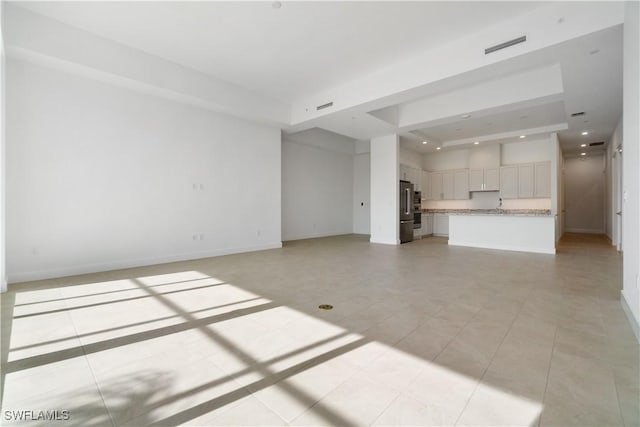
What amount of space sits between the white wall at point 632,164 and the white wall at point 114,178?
6.42m

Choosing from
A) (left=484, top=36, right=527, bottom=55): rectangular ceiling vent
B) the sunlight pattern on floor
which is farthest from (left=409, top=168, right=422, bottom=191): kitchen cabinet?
the sunlight pattern on floor

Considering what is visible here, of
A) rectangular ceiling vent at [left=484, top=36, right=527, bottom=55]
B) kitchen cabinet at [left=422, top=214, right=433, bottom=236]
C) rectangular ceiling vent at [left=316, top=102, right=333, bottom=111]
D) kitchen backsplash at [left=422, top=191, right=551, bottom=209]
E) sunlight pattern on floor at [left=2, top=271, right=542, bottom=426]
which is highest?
rectangular ceiling vent at [left=316, top=102, right=333, bottom=111]

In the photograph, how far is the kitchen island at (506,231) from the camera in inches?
267

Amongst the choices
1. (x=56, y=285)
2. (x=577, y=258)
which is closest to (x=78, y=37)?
(x=56, y=285)

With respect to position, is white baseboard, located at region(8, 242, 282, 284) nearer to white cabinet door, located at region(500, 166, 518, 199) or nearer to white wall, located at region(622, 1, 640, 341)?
white wall, located at region(622, 1, 640, 341)

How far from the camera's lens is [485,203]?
10.4 meters

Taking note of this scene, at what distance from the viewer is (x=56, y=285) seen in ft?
13.5

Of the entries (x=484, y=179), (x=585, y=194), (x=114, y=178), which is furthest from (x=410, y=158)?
(x=114, y=178)

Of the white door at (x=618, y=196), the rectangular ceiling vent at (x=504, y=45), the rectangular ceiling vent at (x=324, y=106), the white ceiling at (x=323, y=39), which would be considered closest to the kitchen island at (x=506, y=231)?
the white door at (x=618, y=196)

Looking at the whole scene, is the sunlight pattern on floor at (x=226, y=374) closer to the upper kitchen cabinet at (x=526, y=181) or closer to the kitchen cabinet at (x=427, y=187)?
the upper kitchen cabinet at (x=526, y=181)

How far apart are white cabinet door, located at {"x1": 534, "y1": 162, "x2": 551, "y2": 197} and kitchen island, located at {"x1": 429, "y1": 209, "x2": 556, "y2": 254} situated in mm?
1687

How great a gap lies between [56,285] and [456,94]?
26.4 feet

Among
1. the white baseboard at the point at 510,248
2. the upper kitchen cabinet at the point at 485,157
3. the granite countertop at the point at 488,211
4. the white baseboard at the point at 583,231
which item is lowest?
the white baseboard at the point at 510,248

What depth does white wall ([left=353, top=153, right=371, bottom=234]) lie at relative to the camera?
1155cm
